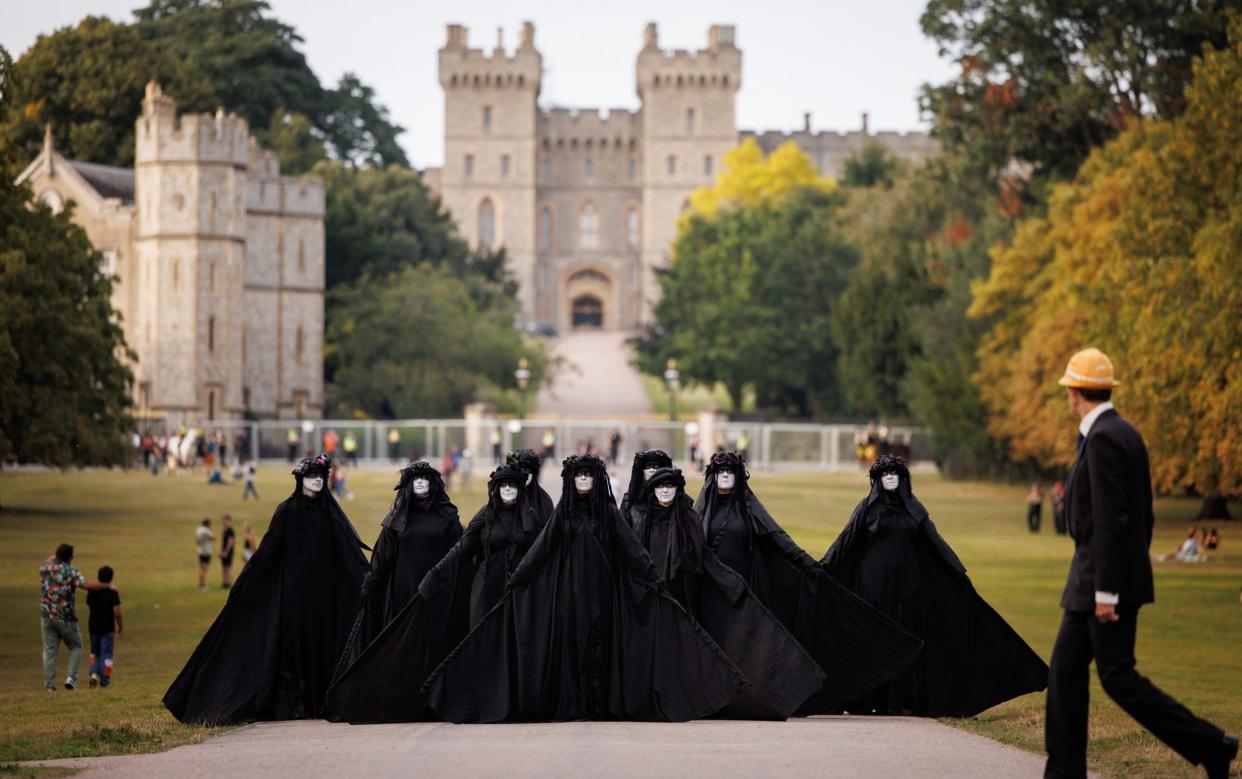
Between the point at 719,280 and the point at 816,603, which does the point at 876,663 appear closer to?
the point at 816,603

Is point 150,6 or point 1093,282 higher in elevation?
point 150,6

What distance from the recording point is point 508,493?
13211 millimetres

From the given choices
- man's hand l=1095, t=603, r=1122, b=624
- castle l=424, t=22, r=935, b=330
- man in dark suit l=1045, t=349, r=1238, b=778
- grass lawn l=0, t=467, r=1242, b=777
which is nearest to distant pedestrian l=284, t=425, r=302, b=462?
grass lawn l=0, t=467, r=1242, b=777

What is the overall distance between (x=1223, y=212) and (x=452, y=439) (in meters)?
35.9

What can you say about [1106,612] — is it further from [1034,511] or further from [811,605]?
[1034,511]

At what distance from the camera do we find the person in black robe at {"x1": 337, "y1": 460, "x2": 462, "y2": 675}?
13.7m

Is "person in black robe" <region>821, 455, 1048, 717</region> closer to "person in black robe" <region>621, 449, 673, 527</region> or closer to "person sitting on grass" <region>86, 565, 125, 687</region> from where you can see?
"person in black robe" <region>621, 449, 673, 527</region>

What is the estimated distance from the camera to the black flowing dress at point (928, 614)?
45.1 feet

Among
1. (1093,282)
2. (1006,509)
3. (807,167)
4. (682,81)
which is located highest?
(682,81)

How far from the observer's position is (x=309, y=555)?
550 inches

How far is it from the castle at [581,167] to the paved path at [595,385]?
16173 millimetres

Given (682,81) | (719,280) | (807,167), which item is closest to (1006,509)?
(719,280)

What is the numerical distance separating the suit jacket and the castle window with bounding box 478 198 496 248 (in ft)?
421

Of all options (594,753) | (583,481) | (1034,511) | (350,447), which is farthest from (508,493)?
(350,447)
